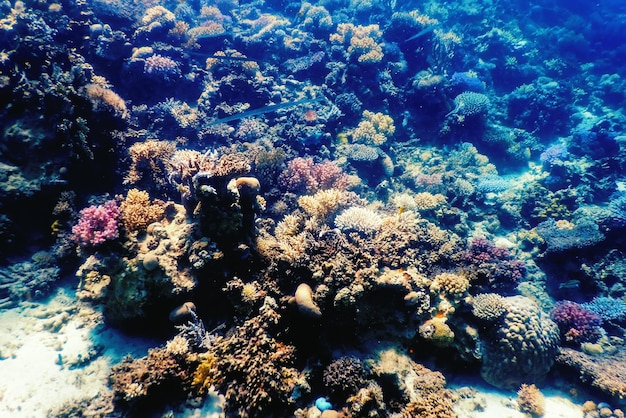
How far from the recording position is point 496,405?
457 cm

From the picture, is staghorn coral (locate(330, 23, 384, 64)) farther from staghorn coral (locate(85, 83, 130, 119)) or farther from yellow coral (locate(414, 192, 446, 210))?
staghorn coral (locate(85, 83, 130, 119))

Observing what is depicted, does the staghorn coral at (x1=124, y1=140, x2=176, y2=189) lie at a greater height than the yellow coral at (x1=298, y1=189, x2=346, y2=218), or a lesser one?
lesser

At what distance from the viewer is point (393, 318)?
173 inches

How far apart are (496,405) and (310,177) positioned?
5.43 meters

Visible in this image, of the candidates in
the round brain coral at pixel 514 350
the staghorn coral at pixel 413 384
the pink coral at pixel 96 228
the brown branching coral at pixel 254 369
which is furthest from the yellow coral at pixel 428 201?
the pink coral at pixel 96 228

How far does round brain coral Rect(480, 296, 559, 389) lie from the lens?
4664mm

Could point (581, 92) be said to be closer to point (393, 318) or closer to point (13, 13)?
point (393, 318)

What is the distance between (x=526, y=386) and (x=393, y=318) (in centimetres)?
245

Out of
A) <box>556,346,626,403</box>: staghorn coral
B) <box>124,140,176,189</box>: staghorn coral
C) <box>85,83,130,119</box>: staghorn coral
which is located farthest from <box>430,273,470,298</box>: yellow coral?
<box>85,83,130,119</box>: staghorn coral

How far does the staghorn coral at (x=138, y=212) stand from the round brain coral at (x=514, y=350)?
5590mm

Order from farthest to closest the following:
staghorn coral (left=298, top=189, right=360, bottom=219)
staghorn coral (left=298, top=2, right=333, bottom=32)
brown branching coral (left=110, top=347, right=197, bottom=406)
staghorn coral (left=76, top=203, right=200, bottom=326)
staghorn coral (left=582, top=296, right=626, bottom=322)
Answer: staghorn coral (left=298, top=2, right=333, bottom=32) → staghorn coral (left=582, top=296, right=626, bottom=322) → staghorn coral (left=298, top=189, right=360, bottom=219) → staghorn coral (left=76, top=203, right=200, bottom=326) → brown branching coral (left=110, top=347, right=197, bottom=406)

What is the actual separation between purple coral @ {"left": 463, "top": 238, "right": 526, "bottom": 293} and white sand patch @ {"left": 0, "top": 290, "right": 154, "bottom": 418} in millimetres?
5974

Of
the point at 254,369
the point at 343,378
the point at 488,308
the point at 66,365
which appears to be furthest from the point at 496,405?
the point at 66,365

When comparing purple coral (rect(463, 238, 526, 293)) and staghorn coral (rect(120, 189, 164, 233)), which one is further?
purple coral (rect(463, 238, 526, 293))
